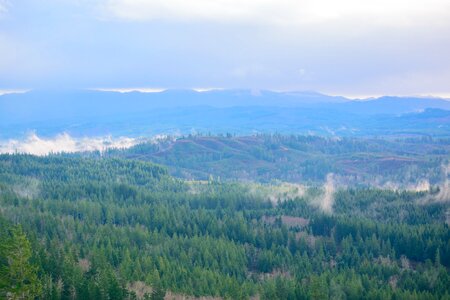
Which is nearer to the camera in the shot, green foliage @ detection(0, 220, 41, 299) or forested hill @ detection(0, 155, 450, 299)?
green foliage @ detection(0, 220, 41, 299)

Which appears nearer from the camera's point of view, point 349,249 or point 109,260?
point 109,260

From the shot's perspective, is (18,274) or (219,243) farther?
(219,243)

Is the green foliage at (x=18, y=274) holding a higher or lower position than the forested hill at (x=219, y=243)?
Answer: higher

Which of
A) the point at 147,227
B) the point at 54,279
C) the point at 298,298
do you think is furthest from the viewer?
the point at 147,227

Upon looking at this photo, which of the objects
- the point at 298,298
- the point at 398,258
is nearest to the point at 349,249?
the point at 398,258

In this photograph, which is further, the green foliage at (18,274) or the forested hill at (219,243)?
the forested hill at (219,243)

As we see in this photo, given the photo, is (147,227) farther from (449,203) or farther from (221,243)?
(449,203)

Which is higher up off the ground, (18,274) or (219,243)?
(18,274)

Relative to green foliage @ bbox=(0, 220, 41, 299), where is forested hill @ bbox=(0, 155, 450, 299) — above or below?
below
